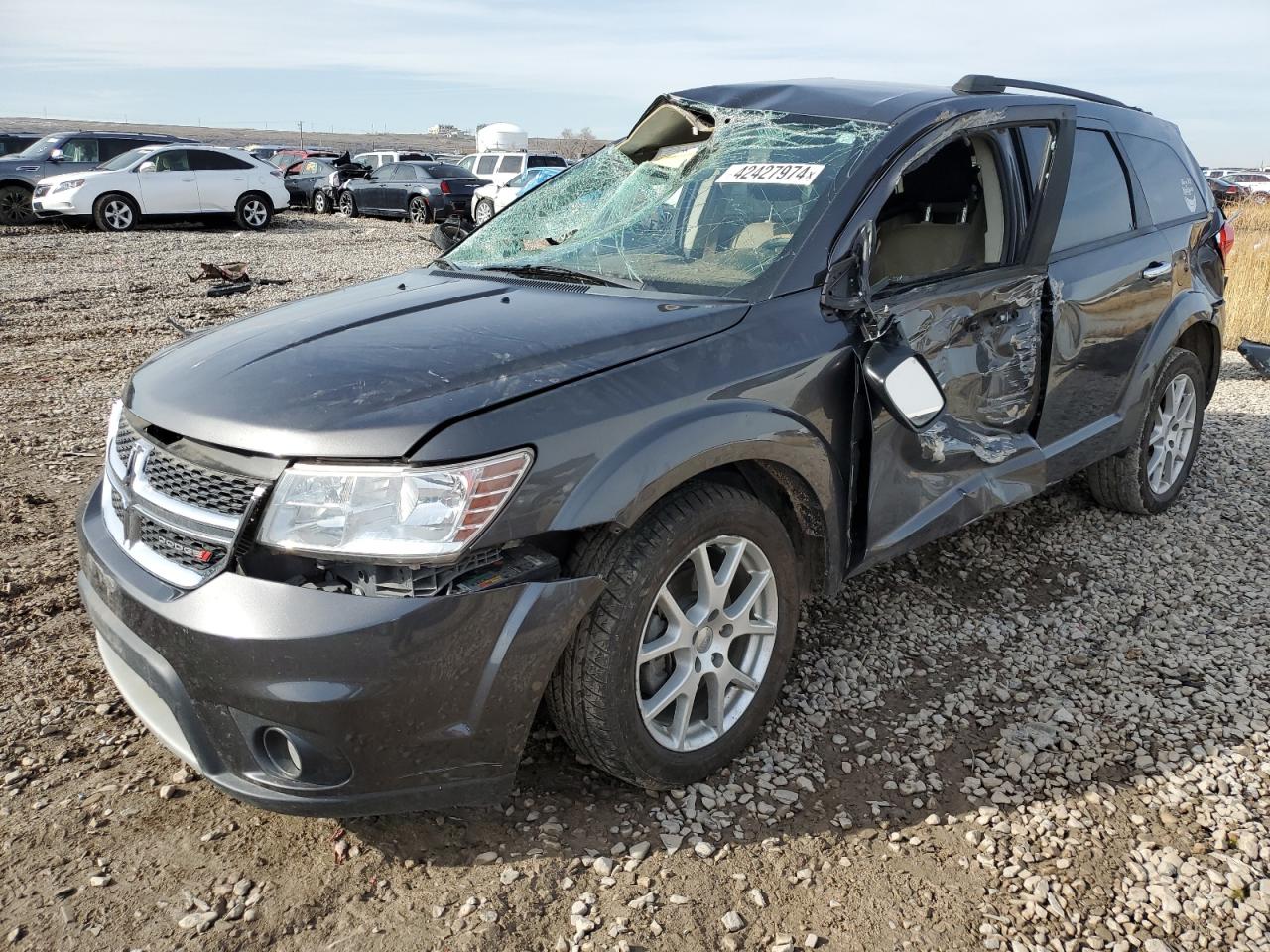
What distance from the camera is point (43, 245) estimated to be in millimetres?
14750

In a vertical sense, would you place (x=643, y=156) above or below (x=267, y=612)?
above

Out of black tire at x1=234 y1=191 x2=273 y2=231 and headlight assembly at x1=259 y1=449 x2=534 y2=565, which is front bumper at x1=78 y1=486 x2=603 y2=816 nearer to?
headlight assembly at x1=259 y1=449 x2=534 y2=565

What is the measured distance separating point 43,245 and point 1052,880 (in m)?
16.3

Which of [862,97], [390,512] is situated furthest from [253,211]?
[390,512]

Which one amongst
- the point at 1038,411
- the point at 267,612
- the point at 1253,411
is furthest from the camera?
the point at 1253,411

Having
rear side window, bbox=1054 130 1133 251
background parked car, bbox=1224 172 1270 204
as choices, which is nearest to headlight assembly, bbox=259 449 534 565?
rear side window, bbox=1054 130 1133 251

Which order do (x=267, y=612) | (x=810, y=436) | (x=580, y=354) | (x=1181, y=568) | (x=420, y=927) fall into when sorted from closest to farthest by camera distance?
(x=267, y=612), (x=420, y=927), (x=580, y=354), (x=810, y=436), (x=1181, y=568)

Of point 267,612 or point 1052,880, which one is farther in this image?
point 1052,880

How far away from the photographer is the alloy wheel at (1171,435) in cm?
466

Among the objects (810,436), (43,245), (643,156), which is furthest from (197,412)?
(43,245)

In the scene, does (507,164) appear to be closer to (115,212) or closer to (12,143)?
(115,212)

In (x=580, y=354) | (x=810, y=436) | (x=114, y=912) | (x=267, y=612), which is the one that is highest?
(x=580, y=354)

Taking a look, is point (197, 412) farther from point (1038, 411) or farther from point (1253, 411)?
point (1253, 411)

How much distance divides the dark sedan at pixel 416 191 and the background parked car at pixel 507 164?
1.10 metres
